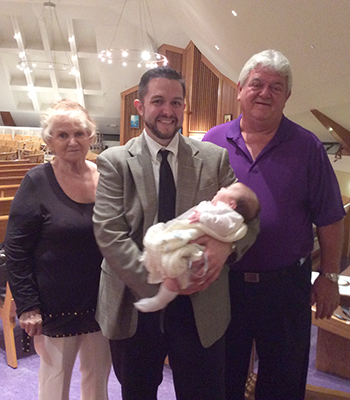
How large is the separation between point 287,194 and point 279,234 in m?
0.18

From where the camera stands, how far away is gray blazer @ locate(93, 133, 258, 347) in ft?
3.95

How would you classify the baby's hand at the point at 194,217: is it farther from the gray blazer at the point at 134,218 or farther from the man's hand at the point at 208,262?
the gray blazer at the point at 134,218

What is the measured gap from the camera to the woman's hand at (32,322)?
58.2 inches

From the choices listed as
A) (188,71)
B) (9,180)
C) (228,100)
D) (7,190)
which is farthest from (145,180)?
(188,71)

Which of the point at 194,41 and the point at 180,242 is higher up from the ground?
the point at 194,41

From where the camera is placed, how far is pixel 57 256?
1507 millimetres

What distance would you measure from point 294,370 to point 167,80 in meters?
1.35

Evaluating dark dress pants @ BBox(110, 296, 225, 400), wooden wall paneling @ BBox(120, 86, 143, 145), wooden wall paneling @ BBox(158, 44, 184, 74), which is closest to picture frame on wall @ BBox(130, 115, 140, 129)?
wooden wall paneling @ BBox(120, 86, 143, 145)

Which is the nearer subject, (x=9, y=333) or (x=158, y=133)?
(x=158, y=133)

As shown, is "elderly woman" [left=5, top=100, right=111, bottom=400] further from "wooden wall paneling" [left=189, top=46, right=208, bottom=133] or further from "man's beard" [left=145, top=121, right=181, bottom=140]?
"wooden wall paneling" [left=189, top=46, right=208, bottom=133]

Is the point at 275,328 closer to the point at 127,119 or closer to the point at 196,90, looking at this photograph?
the point at 196,90

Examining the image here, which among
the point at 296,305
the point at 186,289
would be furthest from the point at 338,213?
the point at 186,289

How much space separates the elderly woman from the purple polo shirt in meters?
0.70

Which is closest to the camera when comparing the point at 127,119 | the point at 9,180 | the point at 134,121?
the point at 9,180
